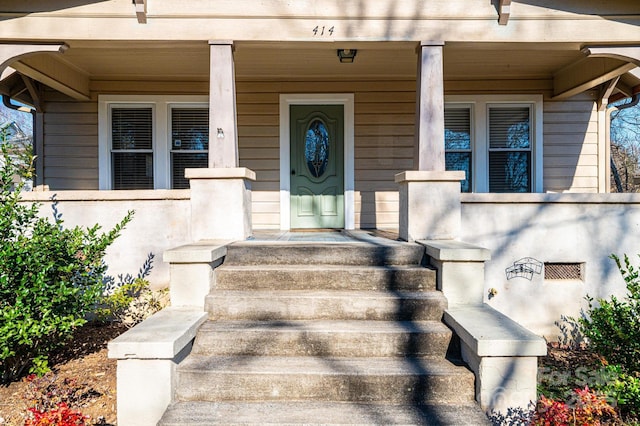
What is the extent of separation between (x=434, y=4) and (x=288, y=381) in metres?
3.59

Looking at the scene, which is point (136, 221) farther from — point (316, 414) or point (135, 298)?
point (316, 414)

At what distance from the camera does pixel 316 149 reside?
18.8 feet

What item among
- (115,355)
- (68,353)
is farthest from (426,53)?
(68,353)

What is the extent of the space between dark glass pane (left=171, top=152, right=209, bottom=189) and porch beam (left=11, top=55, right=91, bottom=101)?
4.65 ft

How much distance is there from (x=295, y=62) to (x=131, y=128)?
2.53m

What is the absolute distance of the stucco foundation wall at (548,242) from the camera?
3.77 m

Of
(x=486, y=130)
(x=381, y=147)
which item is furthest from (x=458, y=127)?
(x=381, y=147)

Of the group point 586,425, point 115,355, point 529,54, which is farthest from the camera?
point 529,54

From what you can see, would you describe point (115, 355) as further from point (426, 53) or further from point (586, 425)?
point (426, 53)

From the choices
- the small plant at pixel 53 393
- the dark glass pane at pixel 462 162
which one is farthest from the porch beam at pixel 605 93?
the small plant at pixel 53 393

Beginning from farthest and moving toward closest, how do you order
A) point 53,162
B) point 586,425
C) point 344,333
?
point 53,162 < point 344,333 < point 586,425

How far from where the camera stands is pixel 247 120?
5684mm

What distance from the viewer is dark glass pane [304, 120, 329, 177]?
5723 millimetres

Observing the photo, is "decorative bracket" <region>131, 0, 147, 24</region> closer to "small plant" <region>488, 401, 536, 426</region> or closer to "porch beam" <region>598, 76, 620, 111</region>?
"small plant" <region>488, 401, 536, 426</region>
